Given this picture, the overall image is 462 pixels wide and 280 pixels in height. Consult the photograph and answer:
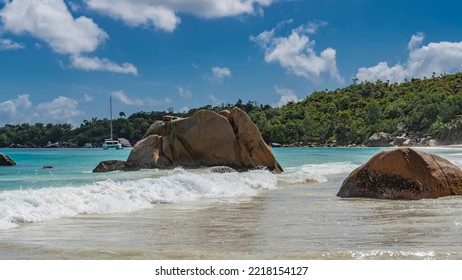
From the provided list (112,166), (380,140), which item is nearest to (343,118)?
(380,140)

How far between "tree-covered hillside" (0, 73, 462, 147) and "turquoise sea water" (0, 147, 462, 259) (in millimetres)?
100873

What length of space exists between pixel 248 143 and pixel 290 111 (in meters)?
134

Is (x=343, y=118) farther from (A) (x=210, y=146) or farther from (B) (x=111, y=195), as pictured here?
(B) (x=111, y=195)

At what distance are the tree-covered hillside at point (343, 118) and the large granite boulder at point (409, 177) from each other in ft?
323

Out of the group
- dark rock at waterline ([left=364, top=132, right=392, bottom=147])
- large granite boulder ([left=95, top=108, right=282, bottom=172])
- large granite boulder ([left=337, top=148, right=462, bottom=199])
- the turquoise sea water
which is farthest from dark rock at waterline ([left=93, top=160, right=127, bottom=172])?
dark rock at waterline ([left=364, top=132, right=392, bottom=147])

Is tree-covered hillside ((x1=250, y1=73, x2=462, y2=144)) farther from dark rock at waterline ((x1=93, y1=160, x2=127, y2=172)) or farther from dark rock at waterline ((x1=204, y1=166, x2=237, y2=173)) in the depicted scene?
dark rock at waterline ((x1=204, y1=166, x2=237, y2=173))

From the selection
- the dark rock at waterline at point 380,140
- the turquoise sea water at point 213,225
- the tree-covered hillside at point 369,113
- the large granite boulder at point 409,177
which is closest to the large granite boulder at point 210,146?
the turquoise sea water at point 213,225

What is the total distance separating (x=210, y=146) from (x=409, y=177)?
13.1 metres

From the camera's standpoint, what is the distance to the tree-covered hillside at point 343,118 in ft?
395

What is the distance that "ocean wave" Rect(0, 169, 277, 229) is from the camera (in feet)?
36.6

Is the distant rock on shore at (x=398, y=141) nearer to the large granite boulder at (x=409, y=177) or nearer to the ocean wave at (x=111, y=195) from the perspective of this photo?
the ocean wave at (x=111, y=195)

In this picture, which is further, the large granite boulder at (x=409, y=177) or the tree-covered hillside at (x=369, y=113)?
the tree-covered hillside at (x=369, y=113)

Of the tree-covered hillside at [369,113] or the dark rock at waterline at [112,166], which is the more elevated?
the tree-covered hillside at [369,113]

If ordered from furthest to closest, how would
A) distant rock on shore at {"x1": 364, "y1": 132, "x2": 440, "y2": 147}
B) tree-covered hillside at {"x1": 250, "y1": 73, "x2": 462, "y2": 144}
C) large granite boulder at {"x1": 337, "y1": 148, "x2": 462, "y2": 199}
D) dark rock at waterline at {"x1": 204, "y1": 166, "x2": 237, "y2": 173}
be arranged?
tree-covered hillside at {"x1": 250, "y1": 73, "x2": 462, "y2": 144} → distant rock on shore at {"x1": 364, "y1": 132, "x2": 440, "y2": 147} → dark rock at waterline at {"x1": 204, "y1": 166, "x2": 237, "y2": 173} → large granite boulder at {"x1": 337, "y1": 148, "x2": 462, "y2": 199}
